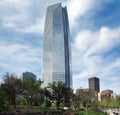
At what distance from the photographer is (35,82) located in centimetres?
6319

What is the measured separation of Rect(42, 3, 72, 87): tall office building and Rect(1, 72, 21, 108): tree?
12578cm

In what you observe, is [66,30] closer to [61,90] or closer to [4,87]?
[61,90]

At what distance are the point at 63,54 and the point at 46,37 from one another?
61.5 ft

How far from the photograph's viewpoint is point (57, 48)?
18550 cm

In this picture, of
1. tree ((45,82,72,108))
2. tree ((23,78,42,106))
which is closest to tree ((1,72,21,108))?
tree ((23,78,42,106))

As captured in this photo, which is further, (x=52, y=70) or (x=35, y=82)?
(x=52, y=70)

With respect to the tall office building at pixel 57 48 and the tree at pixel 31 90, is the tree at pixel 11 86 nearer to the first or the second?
the tree at pixel 31 90

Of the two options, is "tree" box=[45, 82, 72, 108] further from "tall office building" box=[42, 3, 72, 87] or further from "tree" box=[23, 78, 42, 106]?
"tall office building" box=[42, 3, 72, 87]

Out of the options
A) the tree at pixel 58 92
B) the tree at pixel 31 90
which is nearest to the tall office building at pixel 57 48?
the tree at pixel 58 92

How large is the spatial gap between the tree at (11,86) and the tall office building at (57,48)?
4952 inches

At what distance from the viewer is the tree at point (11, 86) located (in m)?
53.2

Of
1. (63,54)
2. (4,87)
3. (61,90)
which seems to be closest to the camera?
(4,87)

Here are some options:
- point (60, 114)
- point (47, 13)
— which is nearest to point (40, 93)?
point (60, 114)

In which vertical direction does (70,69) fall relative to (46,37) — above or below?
below
